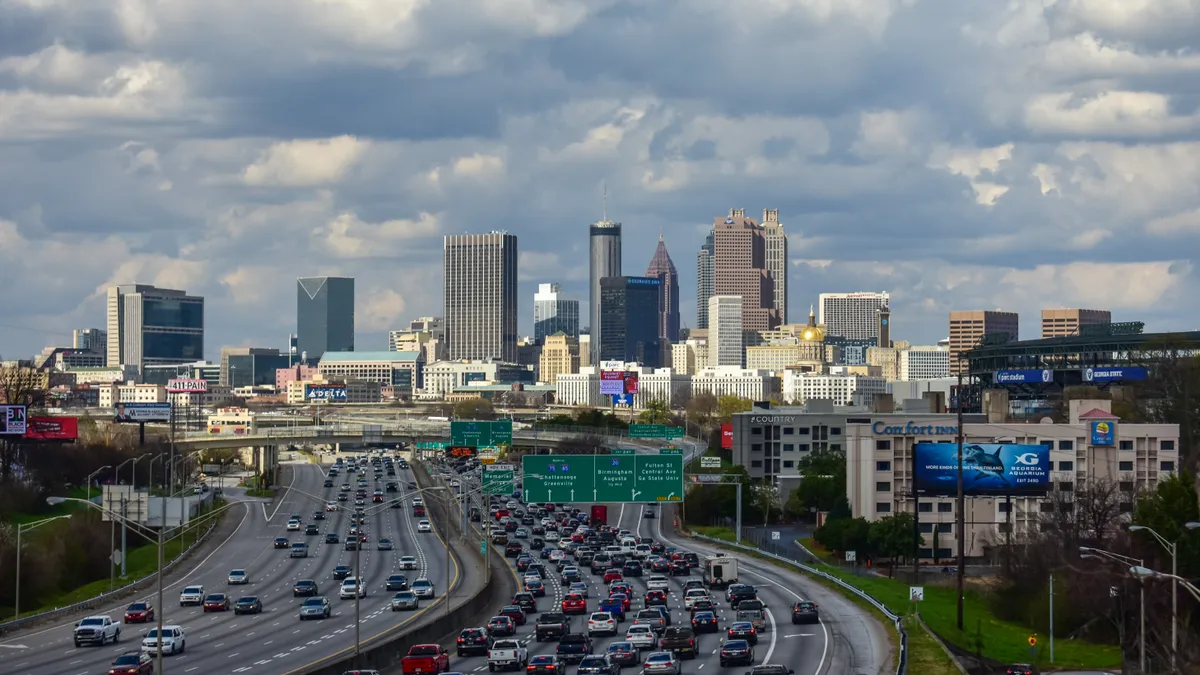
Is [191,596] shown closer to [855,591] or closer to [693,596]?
[693,596]

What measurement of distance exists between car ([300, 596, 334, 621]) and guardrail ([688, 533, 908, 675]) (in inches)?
1095

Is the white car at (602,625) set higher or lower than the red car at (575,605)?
higher

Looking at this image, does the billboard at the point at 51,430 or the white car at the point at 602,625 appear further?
the billboard at the point at 51,430

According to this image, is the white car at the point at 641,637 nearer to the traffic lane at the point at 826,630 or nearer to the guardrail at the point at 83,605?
the traffic lane at the point at 826,630

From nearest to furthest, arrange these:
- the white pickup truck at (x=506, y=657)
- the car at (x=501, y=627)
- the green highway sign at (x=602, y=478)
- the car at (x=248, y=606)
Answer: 1. the white pickup truck at (x=506, y=657)
2. the car at (x=501, y=627)
3. the car at (x=248, y=606)
4. the green highway sign at (x=602, y=478)

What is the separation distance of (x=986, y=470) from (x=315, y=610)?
1804 inches

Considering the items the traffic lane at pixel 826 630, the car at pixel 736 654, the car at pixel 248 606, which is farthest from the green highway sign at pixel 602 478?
the car at pixel 736 654

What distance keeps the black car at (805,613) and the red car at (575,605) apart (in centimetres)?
1136

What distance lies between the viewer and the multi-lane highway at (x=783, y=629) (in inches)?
2739

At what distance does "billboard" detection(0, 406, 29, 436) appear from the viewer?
15038 cm

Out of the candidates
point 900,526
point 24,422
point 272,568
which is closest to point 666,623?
point 900,526

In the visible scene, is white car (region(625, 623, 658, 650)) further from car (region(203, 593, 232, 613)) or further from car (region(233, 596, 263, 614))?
car (region(203, 593, 232, 613))

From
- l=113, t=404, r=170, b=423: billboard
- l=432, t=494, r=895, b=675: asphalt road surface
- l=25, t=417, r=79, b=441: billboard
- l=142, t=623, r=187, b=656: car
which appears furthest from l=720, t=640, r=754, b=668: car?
l=113, t=404, r=170, b=423: billboard

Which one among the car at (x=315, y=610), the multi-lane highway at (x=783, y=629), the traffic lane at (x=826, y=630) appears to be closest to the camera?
the multi-lane highway at (x=783, y=629)
